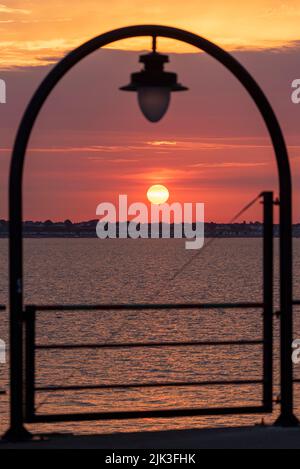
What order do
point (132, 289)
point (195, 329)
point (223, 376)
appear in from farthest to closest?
point (132, 289) → point (195, 329) → point (223, 376)

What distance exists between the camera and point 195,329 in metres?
56.6

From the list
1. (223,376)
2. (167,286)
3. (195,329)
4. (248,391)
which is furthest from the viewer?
(167,286)

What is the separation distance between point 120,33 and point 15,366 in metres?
3.16

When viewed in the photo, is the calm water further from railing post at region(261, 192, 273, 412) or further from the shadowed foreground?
railing post at region(261, 192, 273, 412)

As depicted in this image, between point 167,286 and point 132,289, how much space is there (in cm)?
922

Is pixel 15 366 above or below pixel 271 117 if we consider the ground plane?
below

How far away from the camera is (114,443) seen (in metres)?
8.96

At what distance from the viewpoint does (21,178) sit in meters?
9.29

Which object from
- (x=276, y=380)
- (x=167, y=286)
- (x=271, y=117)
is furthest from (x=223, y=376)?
(x=167, y=286)

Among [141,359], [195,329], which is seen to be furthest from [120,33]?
[195,329]

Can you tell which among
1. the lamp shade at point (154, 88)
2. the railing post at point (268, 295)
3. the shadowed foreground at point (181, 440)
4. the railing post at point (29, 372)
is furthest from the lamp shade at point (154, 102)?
the shadowed foreground at point (181, 440)
